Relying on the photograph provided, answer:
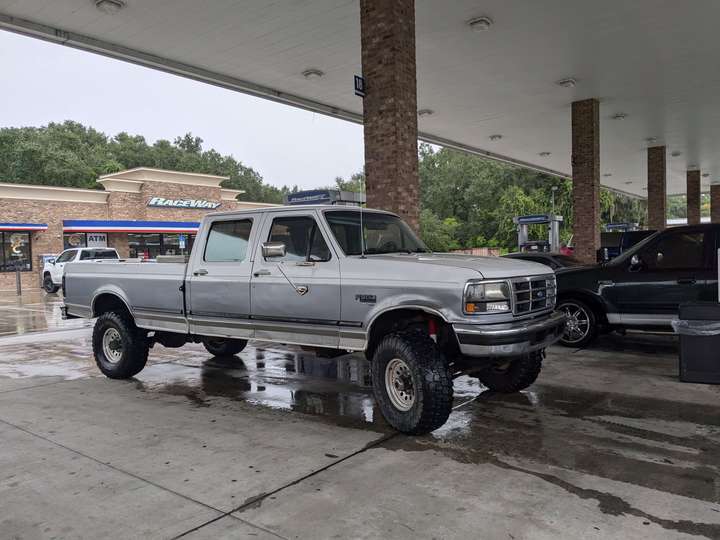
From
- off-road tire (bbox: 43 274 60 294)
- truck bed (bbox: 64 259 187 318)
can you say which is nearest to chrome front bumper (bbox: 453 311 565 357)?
truck bed (bbox: 64 259 187 318)

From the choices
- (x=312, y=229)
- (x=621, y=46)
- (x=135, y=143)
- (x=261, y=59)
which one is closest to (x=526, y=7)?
(x=621, y=46)

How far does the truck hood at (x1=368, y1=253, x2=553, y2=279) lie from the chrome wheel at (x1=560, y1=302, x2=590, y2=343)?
3.79 m

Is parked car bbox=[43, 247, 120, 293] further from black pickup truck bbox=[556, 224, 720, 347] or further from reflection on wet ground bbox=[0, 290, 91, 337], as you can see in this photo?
black pickup truck bbox=[556, 224, 720, 347]

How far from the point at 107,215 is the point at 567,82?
30.1 metres

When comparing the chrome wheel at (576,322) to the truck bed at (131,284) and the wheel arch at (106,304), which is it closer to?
the truck bed at (131,284)

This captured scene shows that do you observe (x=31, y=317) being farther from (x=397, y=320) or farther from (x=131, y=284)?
(x=397, y=320)

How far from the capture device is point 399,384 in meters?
5.17

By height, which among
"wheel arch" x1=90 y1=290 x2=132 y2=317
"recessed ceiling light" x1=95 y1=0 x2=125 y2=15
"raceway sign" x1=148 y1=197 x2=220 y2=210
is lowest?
"wheel arch" x1=90 y1=290 x2=132 y2=317

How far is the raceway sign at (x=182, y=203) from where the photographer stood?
37487 mm

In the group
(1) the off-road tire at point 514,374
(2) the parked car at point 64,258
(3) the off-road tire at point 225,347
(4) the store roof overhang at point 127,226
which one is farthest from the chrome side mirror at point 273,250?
(4) the store roof overhang at point 127,226

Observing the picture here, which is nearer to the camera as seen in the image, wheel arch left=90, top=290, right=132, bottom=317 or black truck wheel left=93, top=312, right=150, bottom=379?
black truck wheel left=93, top=312, right=150, bottom=379

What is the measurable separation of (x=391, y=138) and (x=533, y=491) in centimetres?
656

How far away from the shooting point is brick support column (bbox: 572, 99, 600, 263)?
17.7 metres

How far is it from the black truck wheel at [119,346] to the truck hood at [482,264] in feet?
12.4
